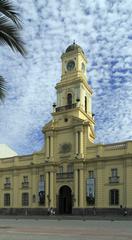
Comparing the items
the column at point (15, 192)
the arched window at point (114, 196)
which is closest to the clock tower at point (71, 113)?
the arched window at point (114, 196)

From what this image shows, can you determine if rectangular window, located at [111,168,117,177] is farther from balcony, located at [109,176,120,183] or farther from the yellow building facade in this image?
balcony, located at [109,176,120,183]

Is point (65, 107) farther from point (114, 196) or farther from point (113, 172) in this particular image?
point (114, 196)

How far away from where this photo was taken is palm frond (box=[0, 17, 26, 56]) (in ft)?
37.6

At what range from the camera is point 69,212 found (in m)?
62.6

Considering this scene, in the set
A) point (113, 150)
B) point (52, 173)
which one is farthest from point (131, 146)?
point (52, 173)

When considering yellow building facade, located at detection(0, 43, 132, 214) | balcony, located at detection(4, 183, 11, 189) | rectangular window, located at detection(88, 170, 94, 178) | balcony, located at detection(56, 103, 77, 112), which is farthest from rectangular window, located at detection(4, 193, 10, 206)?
balcony, located at detection(56, 103, 77, 112)

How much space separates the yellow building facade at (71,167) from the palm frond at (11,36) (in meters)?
46.1

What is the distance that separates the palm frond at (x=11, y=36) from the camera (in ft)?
37.6

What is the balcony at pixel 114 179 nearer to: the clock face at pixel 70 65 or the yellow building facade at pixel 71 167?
the yellow building facade at pixel 71 167

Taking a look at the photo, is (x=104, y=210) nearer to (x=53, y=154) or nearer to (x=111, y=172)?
(x=111, y=172)

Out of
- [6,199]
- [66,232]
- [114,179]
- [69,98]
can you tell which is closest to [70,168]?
[114,179]

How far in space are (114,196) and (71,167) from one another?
26.5 feet

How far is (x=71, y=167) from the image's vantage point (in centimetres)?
6181

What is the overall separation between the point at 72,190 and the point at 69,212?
378 cm
